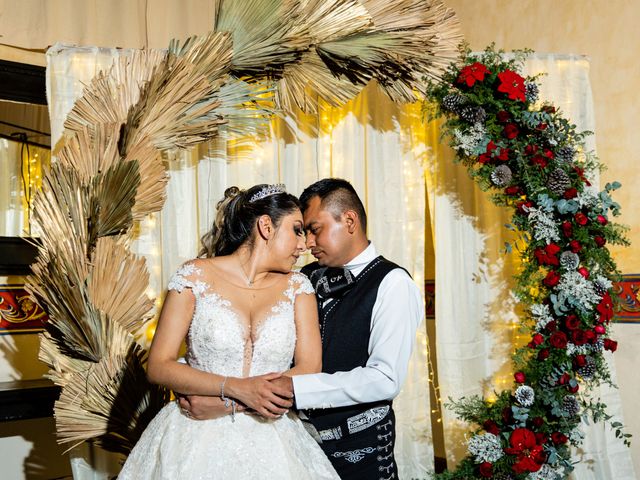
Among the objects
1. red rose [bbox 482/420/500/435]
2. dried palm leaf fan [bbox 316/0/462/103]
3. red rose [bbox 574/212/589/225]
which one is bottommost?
red rose [bbox 482/420/500/435]

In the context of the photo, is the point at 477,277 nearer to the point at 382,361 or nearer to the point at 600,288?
the point at 600,288

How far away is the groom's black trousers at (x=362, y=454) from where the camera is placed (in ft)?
9.37

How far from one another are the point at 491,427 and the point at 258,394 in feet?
5.28

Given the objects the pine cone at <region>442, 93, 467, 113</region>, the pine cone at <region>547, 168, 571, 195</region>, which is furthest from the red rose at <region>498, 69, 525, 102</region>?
the pine cone at <region>547, 168, 571, 195</region>

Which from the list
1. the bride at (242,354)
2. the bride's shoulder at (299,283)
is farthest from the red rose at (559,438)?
the bride's shoulder at (299,283)

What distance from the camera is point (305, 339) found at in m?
2.60

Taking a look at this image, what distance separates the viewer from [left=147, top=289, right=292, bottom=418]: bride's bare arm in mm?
2381

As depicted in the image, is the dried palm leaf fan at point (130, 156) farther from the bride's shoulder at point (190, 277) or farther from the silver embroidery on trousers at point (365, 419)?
the silver embroidery on trousers at point (365, 419)

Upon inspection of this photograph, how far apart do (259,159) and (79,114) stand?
950 mm

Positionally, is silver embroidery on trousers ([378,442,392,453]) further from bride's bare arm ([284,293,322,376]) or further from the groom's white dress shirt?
bride's bare arm ([284,293,322,376])

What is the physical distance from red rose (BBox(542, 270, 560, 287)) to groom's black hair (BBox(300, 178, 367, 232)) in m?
0.99

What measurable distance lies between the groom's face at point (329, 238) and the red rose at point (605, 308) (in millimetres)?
1267

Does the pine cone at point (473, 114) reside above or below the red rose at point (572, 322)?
above

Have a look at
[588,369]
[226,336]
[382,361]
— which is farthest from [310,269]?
[588,369]
